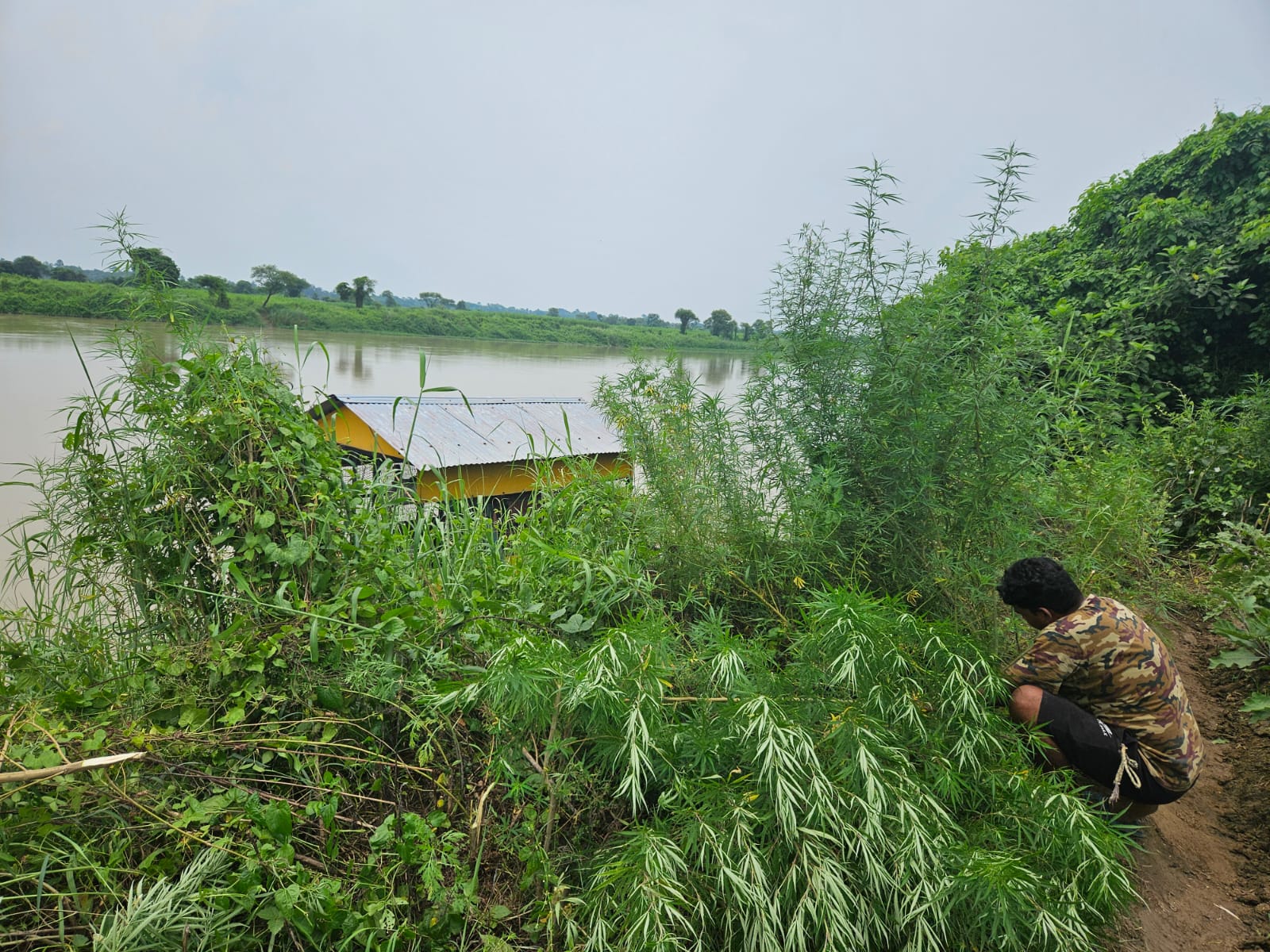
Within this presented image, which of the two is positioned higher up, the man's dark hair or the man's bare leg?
the man's dark hair

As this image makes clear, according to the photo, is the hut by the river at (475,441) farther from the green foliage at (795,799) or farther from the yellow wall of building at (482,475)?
the green foliage at (795,799)

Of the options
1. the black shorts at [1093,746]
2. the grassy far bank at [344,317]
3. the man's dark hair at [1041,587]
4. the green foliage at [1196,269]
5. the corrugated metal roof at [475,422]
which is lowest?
the black shorts at [1093,746]

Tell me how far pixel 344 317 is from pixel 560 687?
632 inches

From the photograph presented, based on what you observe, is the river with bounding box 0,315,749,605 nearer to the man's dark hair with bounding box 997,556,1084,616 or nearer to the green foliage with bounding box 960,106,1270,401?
the man's dark hair with bounding box 997,556,1084,616

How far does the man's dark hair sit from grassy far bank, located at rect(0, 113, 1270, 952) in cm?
20

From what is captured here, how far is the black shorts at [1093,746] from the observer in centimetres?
233

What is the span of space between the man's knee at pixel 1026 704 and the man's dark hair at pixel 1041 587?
0.96 ft

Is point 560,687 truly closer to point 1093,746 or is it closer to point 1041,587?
point 1041,587

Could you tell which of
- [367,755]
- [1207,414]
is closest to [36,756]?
[367,755]

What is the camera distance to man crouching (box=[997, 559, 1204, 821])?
2332 millimetres

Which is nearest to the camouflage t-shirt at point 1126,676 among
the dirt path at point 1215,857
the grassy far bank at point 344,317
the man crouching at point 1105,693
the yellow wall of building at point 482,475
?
the man crouching at point 1105,693

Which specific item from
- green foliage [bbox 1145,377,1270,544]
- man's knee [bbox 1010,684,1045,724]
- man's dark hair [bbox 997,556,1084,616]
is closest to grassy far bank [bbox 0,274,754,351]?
man's dark hair [bbox 997,556,1084,616]

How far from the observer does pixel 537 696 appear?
5.43 feet

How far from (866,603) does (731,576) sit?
86cm
